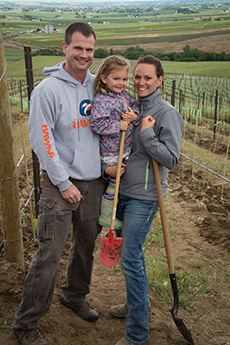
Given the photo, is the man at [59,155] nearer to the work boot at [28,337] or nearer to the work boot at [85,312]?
the work boot at [28,337]

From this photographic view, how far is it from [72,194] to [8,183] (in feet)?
2.50

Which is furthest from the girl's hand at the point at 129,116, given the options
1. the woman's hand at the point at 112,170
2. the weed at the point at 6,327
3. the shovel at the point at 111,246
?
the weed at the point at 6,327

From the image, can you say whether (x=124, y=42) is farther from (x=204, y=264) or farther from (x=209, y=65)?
(x=204, y=264)

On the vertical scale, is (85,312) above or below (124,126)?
below

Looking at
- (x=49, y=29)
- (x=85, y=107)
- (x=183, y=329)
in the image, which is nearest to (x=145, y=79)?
(x=85, y=107)

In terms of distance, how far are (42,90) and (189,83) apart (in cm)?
1968

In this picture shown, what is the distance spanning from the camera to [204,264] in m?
3.97

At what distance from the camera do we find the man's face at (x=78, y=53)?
2.23 m

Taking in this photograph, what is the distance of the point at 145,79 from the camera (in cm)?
230

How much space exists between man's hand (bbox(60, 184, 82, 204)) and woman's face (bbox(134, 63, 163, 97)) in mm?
768

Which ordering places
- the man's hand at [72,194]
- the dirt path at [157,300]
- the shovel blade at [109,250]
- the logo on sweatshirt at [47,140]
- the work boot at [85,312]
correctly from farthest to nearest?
the work boot at [85,312]
the dirt path at [157,300]
the shovel blade at [109,250]
the man's hand at [72,194]
the logo on sweatshirt at [47,140]

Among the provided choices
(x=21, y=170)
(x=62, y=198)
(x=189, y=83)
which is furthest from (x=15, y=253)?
(x=189, y=83)

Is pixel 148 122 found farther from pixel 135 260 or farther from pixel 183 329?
pixel 183 329

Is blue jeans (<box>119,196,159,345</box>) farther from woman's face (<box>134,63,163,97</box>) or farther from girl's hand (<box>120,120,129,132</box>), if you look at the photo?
woman's face (<box>134,63,163,97</box>)
